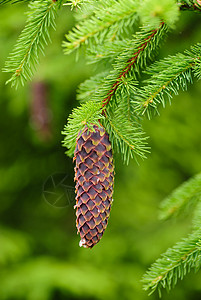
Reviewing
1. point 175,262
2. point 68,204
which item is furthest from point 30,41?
point 68,204

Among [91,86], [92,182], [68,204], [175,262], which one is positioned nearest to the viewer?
[92,182]

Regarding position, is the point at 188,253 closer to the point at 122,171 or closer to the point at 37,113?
the point at 37,113

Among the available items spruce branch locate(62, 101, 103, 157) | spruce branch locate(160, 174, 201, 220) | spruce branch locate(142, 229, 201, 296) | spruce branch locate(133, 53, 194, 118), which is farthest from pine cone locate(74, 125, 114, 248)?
spruce branch locate(160, 174, 201, 220)

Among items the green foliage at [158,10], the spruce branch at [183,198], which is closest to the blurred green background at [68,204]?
the spruce branch at [183,198]

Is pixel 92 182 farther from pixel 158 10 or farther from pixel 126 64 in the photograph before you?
pixel 158 10

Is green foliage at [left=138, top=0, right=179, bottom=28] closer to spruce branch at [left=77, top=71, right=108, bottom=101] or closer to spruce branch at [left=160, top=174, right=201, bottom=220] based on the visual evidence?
spruce branch at [left=77, top=71, right=108, bottom=101]

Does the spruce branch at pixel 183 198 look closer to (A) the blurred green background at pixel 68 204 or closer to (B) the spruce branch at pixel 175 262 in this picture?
(B) the spruce branch at pixel 175 262
